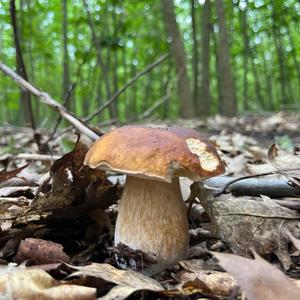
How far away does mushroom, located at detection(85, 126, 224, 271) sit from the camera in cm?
147

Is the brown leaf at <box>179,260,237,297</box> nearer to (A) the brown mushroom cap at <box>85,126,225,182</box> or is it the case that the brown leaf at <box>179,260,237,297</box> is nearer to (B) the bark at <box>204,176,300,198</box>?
(A) the brown mushroom cap at <box>85,126,225,182</box>

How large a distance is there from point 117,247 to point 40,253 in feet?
1.05

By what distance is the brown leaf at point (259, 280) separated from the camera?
1.07 metres

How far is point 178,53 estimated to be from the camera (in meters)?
9.22

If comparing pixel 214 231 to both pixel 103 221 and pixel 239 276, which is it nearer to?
pixel 103 221

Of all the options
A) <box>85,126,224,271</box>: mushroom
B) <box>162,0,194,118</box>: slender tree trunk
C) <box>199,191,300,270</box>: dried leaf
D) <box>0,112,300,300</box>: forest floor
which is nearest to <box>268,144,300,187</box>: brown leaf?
<box>0,112,300,300</box>: forest floor

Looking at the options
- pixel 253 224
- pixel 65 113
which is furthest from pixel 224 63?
pixel 253 224

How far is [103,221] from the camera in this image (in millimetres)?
1988

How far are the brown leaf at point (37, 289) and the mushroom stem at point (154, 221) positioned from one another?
1.79ft

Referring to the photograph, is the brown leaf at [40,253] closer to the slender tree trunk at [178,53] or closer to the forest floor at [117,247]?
the forest floor at [117,247]

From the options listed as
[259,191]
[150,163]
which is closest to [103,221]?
[150,163]

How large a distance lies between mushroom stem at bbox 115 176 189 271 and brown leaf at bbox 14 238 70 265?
0.99 ft

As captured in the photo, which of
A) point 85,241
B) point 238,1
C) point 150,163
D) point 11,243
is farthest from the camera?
point 238,1

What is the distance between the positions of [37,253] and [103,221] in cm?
50
